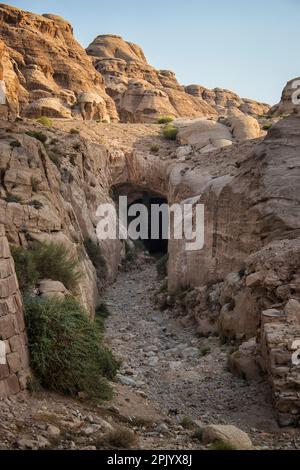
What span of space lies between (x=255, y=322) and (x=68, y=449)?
6313 millimetres

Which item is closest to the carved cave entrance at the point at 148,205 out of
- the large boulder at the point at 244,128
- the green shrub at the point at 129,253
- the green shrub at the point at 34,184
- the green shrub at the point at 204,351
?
the green shrub at the point at 129,253

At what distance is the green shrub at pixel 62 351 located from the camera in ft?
26.8

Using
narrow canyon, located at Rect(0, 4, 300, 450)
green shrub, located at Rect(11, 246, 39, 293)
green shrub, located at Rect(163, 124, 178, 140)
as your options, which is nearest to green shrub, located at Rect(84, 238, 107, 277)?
narrow canyon, located at Rect(0, 4, 300, 450)

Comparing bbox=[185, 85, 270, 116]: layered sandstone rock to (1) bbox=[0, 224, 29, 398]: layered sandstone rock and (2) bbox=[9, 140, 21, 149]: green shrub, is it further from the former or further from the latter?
(1) bbox=[0, 224, 29, 398]: layered sandstone rock

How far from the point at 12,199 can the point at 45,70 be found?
29.4 m

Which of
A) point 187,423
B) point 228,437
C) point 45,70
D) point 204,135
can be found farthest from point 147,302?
point 45,70

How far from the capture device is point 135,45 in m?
64.9

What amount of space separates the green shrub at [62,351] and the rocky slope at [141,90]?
1503 inches

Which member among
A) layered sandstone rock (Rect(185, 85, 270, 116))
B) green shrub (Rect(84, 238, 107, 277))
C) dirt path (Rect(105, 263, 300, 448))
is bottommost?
dirt path (Rect(105, 263, 300, 448))

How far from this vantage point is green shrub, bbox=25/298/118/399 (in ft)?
26.8

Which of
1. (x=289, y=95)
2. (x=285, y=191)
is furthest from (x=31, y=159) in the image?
(x=289, y=95)

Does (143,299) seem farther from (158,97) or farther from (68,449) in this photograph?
(158,97)

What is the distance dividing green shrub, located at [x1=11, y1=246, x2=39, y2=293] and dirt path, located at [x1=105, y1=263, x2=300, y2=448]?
8.99ft

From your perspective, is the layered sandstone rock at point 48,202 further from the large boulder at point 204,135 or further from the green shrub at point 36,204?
the large boulder at point 204,135
